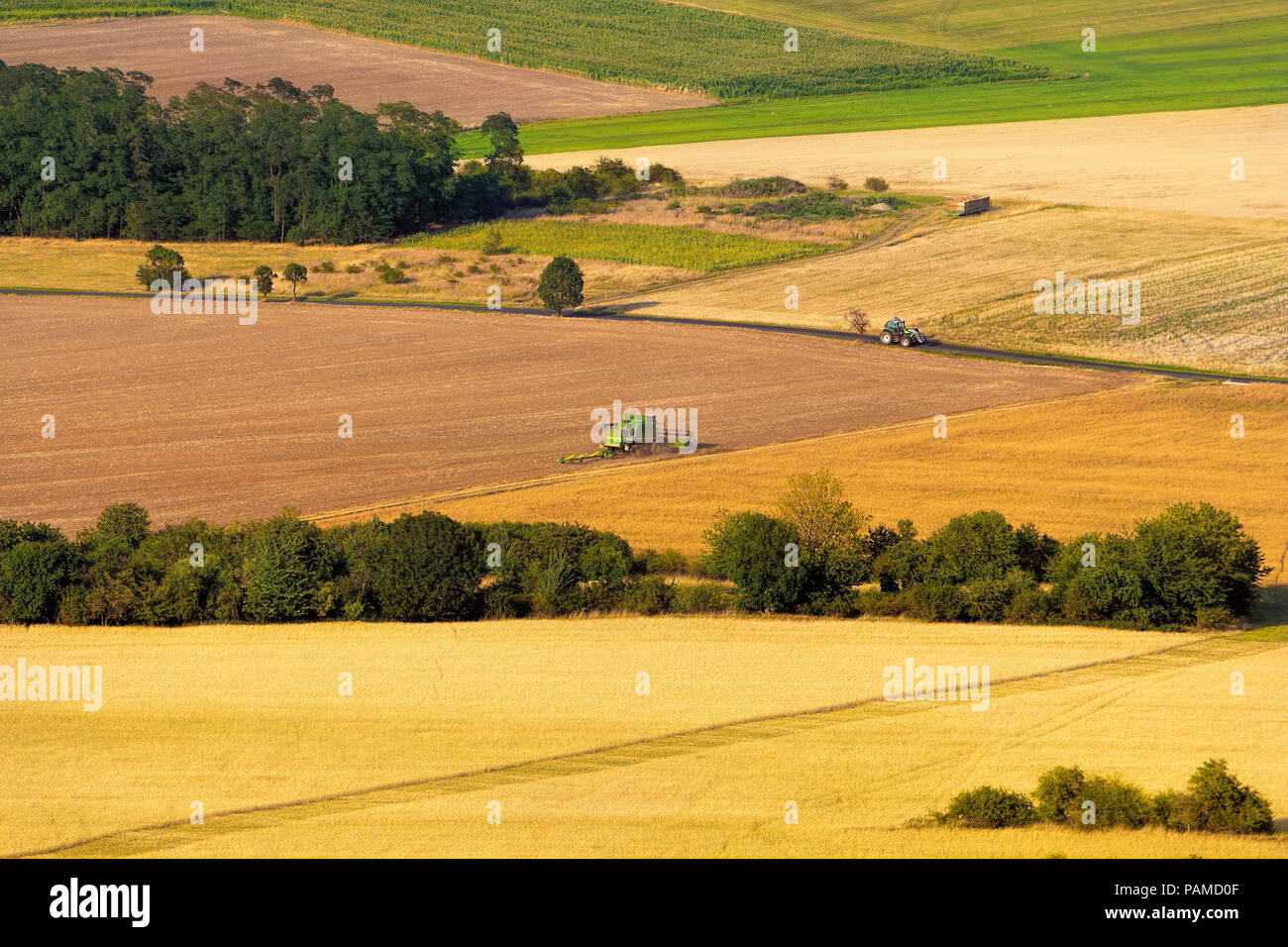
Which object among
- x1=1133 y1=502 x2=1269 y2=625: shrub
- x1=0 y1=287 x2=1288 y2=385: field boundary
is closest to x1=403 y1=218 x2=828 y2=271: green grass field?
x1=0 y1=287 x2=1288 y2=385: field boundary

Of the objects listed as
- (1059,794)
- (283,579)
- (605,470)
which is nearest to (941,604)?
(1059,794)

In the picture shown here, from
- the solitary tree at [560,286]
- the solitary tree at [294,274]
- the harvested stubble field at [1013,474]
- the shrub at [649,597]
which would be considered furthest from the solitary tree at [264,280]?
the shrub at [649,597]

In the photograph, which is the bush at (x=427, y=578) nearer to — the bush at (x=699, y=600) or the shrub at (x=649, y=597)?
the shrub at (x=649, y=597)

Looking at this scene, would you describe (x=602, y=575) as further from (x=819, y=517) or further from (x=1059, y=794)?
(x=1059, y=794)

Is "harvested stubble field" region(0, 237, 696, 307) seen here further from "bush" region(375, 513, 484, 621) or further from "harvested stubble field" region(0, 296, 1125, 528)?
"bush" region(375, 513, 484, 621)

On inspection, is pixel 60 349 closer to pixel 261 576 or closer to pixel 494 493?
pixel 494 493

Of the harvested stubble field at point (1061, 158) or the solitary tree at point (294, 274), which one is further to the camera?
the harvested stubble field at point (1061, 158)
